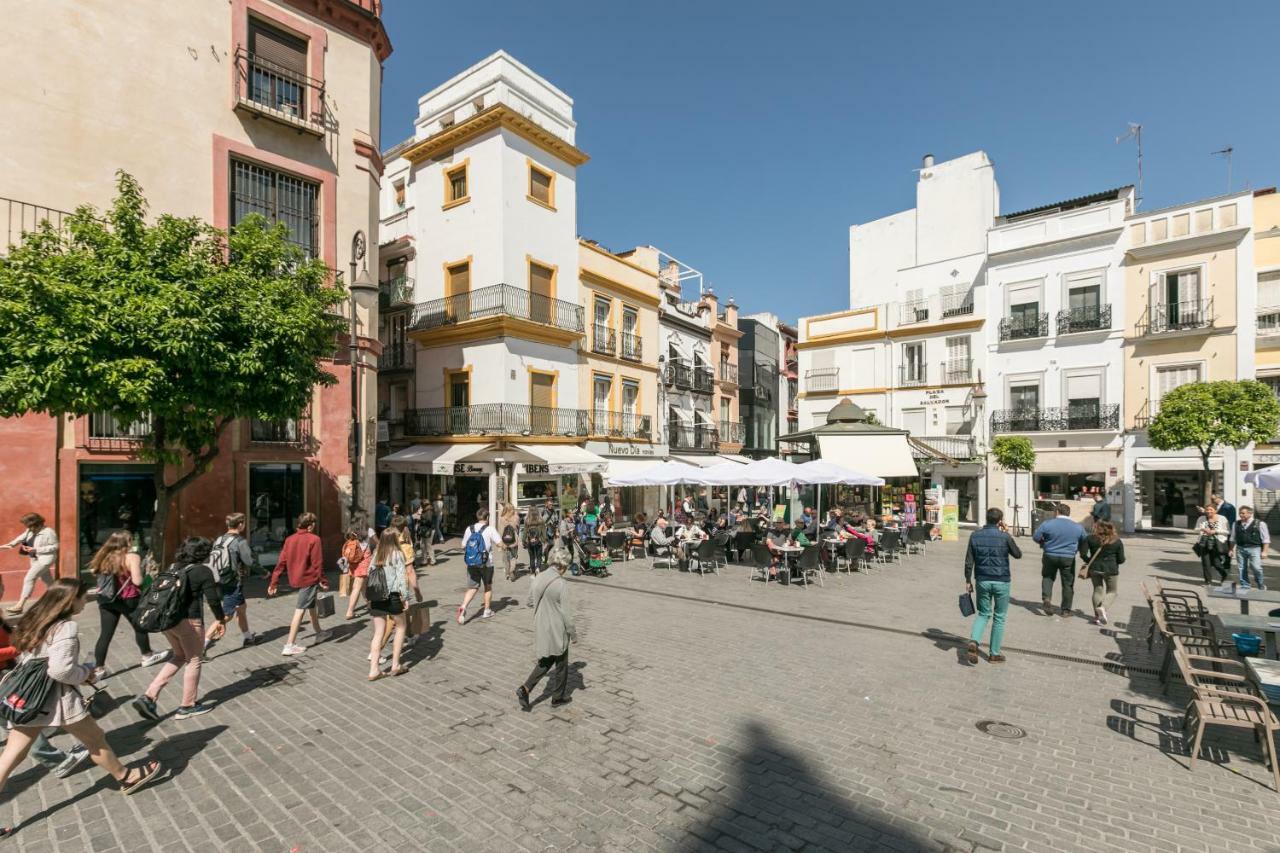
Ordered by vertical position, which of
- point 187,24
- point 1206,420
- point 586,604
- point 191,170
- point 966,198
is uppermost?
point 966,198

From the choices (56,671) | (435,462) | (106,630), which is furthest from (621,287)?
(56,671)

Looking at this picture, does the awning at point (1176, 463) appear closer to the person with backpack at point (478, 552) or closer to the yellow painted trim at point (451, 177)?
the person with backpack at point (478, 552)

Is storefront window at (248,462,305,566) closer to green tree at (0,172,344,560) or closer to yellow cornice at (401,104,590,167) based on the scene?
Answer: green tree at (0,172,344,560)

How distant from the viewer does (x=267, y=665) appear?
762 centimetres

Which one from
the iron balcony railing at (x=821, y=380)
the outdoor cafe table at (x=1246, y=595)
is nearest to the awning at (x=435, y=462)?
the outdoor cafe table at (x=1246, y=595)

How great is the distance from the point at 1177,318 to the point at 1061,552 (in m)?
21.3

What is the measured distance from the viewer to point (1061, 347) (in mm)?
26281

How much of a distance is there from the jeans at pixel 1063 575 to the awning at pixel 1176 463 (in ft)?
62.5

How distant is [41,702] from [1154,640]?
482 inches

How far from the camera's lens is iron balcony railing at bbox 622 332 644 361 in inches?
→ 1045

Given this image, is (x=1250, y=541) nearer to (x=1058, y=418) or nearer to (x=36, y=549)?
(x=1058, y=418)

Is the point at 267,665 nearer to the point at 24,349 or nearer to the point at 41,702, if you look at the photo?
the point at 41,702

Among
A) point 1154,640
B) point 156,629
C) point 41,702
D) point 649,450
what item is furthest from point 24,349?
point 649,450

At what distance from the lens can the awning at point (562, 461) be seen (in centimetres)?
2052
